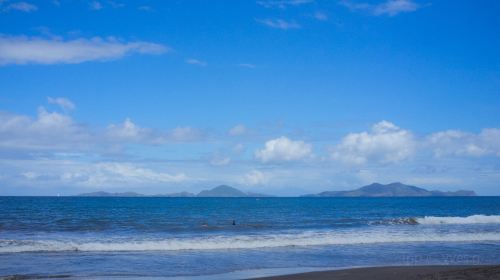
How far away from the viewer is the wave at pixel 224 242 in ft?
88.7

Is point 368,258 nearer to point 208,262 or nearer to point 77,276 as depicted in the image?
point 208,262

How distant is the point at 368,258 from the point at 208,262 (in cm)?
769

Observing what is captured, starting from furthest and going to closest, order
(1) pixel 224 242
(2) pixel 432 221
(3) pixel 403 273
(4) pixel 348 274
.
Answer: (2) pixel 432 221 → (1) pixel 224 242 → (4) pixel 348 274 → (3) pixel 403 273

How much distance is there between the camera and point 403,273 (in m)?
17.0

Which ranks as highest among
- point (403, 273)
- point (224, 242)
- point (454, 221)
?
point (454, 221)

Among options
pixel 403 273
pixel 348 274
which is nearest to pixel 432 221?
pixel 403 273

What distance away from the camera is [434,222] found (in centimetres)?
4969

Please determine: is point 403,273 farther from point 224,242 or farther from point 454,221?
point 454,221

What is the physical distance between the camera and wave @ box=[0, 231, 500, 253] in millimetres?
27047

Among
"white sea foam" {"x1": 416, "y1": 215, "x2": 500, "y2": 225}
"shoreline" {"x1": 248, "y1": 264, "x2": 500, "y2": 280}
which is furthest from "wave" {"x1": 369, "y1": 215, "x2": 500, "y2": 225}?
"shoreline" {"x1": 248, "y1": 264, "x2": 500, "y2": 280}

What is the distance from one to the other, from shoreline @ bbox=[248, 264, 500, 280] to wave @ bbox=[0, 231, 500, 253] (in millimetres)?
10396

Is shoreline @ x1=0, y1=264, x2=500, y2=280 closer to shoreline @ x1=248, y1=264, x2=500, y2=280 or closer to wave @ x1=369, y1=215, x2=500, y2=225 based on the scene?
shoreline @ x1=248, y1=264, x2=500, y2=280

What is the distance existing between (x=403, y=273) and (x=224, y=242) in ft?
47.8

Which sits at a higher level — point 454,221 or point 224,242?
point 454,221
